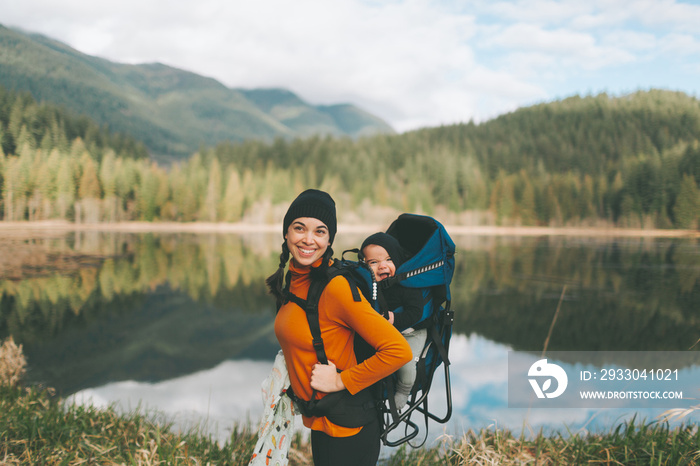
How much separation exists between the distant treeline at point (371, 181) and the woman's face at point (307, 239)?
7763 centimetres

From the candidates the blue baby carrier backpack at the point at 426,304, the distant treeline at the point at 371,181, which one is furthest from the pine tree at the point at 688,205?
the blue baby carrier backpack at the point at 426,304

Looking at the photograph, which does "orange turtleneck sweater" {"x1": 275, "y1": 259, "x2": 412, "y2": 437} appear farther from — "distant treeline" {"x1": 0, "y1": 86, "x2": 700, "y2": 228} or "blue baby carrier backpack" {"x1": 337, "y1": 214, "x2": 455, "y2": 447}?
"distant treeline" {"x1": 0, "y1": 86, "x2": 700, "y2": 228}

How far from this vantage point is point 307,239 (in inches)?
86.5

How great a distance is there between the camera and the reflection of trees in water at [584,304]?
15375mm

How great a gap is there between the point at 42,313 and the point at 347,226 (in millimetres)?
62502

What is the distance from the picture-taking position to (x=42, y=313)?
17000 mm

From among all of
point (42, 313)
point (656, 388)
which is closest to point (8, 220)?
point (42, 313)

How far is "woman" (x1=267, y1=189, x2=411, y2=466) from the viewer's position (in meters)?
2.07

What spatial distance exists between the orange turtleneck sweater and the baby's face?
0.56m

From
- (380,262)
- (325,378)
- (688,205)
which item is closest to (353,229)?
(688,205)

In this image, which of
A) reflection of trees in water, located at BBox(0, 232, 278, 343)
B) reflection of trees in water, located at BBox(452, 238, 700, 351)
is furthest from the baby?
reflection of trees in water, located at BBox(0, 232, 278, 343)

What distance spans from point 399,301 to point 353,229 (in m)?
73.7

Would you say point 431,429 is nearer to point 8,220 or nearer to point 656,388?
point 656,388

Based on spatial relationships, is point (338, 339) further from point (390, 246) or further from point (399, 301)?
point (390, 246)
